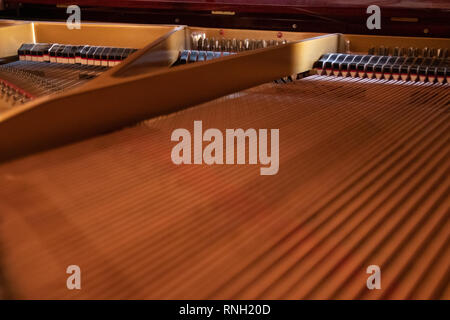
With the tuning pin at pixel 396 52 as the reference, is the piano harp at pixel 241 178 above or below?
below

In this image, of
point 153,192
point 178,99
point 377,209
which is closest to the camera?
point 377,209

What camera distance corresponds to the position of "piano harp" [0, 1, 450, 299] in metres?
1.11

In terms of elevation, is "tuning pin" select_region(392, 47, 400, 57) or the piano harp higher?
"tuning pin" select_region(392, 47, 400, 57)

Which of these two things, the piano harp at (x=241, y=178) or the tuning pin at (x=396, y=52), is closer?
the piano harp at (x=241, y=178)

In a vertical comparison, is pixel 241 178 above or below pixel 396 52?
below

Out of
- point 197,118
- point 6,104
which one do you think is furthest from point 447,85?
point 6,104

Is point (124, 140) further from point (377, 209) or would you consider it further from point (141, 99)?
point (377, 209)

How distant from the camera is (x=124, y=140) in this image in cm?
200

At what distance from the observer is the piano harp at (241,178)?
1.11 metres

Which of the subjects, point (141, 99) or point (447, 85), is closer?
point (141, 99)

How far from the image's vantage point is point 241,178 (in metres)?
1.67

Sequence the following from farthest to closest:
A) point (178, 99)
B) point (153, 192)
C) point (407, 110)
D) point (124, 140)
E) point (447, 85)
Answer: point (447, 85)
point (407, 110)
point (178, 99)
point (124, 140)
point (153, 192)

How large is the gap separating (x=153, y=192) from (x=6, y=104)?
5.93ft

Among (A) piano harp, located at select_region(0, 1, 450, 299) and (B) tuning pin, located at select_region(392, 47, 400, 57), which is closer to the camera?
(A) piano harp, located at select_region(0, 1, 450, 299)
